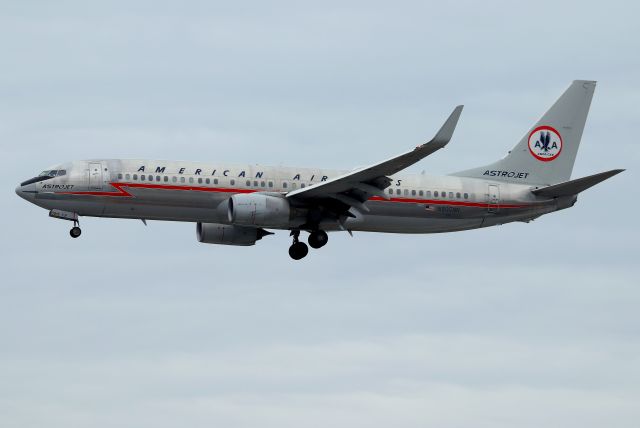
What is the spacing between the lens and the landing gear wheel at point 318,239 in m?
66.8

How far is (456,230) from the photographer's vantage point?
69.1 metres

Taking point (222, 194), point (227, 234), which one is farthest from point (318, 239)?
point (222, 194)

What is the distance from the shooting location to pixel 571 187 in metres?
67.6

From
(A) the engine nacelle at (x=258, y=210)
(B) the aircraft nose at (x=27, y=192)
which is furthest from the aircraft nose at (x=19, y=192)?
(A) the engine nacelle at (x=258, y=210)

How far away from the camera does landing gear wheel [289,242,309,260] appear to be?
6825 centimetres

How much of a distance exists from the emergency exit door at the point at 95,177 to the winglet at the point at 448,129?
15.0 m

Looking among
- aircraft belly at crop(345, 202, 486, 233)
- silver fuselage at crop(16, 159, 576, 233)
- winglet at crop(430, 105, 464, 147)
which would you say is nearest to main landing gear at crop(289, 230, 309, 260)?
silver fuselage at crop(16, 159, 576, 233)

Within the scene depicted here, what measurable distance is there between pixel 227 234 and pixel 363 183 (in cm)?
886

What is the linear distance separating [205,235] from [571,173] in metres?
18.2

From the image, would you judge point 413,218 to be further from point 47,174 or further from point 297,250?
point 47,174

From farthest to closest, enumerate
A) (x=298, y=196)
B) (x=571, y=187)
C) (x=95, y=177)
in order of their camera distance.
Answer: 1. (x=571, y=187)
2. (x=298, y=196)
3. (x=95, y=177)

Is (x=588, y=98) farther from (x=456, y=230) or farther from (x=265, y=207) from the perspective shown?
(x=265, y=207)

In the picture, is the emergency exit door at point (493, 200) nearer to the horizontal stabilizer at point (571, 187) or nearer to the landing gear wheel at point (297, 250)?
the horizontal stabilizer at point (571, 187)

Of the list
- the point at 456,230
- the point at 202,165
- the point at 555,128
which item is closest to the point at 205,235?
the point at 202,165
